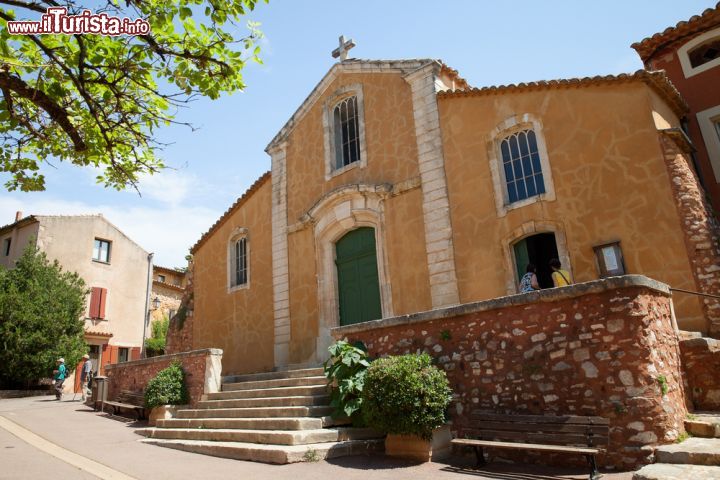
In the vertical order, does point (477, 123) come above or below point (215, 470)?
above

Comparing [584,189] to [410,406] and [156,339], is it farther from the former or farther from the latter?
[156,339]

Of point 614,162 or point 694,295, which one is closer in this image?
point 694,295

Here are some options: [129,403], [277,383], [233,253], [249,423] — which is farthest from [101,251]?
[249,423]

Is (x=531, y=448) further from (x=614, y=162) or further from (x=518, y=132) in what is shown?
(x=518, y=132)

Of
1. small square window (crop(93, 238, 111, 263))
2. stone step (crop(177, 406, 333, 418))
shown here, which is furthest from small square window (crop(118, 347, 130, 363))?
stone step (crop(177, 406, 333, 418))

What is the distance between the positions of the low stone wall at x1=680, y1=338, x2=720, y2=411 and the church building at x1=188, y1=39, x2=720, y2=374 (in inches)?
70.1

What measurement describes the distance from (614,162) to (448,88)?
4.79 metres

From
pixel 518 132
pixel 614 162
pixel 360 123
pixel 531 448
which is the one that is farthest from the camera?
pixel 360 123

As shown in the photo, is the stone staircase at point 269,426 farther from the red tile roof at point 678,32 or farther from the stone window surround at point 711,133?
the red tile roof at point 678,32

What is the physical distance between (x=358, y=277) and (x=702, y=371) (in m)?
7.79

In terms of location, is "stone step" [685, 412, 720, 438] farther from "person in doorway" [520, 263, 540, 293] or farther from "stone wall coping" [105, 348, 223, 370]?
"stone wall coping" [105, 348, 223, 370]

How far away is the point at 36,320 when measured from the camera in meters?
20.4

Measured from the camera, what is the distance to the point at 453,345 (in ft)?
24.5

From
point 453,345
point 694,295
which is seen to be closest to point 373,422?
point 453,345
